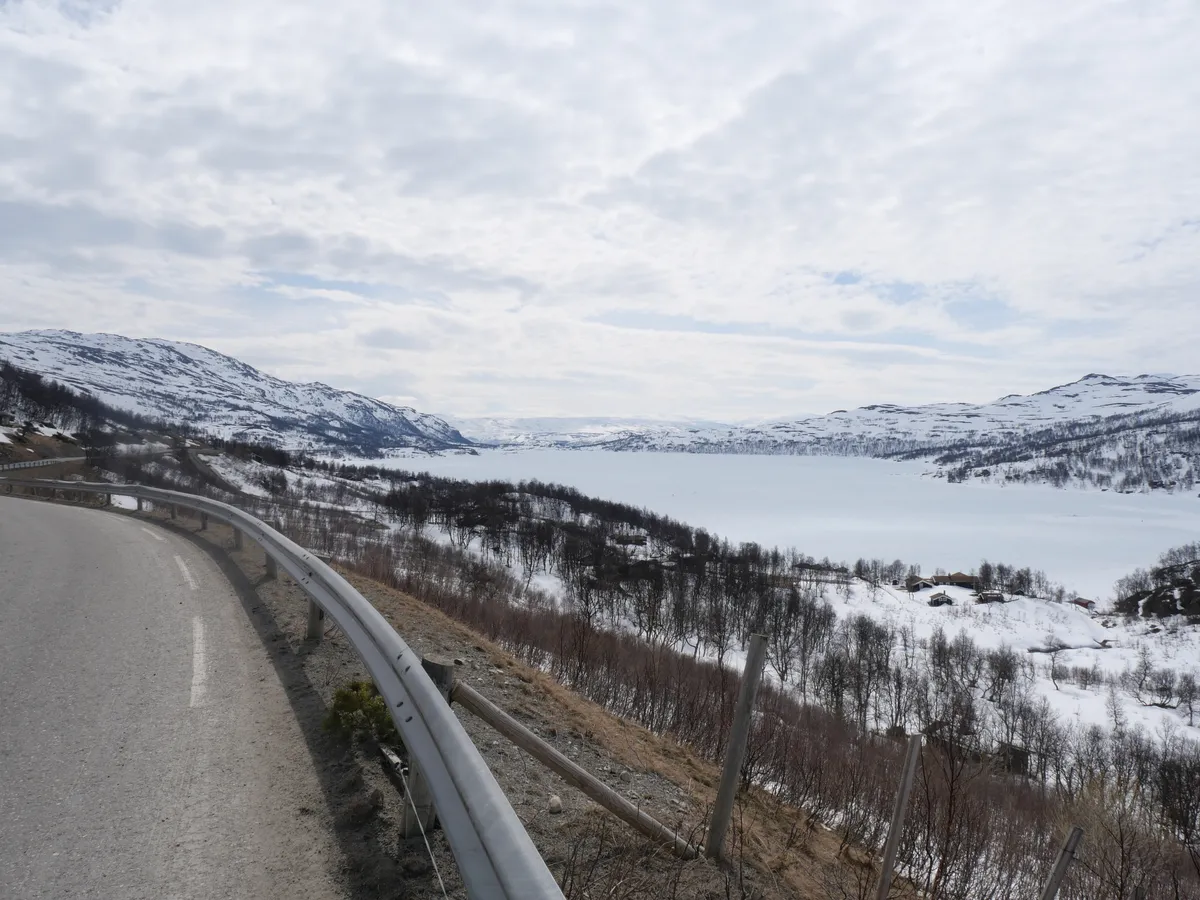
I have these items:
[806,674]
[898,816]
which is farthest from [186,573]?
[806,674]

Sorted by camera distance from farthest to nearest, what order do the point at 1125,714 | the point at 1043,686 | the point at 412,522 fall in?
the point at 412,522
the point at 1043,686
the point at 1125,714

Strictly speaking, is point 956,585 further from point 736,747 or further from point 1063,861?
point 736,747

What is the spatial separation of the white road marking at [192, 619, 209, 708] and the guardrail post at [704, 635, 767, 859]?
4036mm

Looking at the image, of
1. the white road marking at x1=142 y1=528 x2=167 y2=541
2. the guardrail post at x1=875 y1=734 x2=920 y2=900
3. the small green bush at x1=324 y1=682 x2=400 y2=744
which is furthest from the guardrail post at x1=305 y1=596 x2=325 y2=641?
the white road marking at x1=142 y1=528 x2=167 y2=541

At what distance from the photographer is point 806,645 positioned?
246 feet

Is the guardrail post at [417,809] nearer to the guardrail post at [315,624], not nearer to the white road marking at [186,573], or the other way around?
the guardrail post at [315,624]

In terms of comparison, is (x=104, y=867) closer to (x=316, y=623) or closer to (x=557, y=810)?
(x=557, y=810)

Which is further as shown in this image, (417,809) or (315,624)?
(315,624)

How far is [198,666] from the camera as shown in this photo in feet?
19.8

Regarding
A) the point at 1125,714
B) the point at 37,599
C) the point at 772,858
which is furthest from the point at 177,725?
the point at 1125,714

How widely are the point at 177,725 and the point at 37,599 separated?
508cm

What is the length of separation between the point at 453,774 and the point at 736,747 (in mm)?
1773

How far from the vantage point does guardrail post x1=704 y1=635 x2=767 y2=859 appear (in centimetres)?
372

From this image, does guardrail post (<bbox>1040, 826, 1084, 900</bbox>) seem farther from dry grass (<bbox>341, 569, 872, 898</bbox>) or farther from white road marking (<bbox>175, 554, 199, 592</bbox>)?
white road marking (<bbox>175, 554, 199, 592</bbox>)
